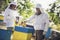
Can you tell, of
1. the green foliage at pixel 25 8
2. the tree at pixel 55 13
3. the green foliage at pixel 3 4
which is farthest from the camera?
the green foliage at pixel 3 4

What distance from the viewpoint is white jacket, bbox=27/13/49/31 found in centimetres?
286

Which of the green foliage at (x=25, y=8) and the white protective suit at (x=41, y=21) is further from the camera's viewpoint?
the green foliage at (x=25, y=8)

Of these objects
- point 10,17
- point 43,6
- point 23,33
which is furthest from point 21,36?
point 43,6

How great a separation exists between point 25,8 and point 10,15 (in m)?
0.26

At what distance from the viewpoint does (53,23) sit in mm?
2834

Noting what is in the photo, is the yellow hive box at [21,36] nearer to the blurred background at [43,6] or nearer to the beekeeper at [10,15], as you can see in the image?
the beekeeper at [10,15]

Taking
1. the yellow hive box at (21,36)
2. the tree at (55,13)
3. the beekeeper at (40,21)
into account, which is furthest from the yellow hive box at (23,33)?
the tree at (55,13)

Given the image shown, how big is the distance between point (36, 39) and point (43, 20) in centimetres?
30

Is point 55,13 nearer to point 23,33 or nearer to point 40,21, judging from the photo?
point 40,21

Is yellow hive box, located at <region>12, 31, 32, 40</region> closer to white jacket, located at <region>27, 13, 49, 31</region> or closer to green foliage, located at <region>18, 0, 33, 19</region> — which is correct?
white jacket, located at <region>27, 13, 49, 31</region>

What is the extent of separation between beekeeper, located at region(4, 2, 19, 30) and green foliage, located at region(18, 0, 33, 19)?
0.26 ft

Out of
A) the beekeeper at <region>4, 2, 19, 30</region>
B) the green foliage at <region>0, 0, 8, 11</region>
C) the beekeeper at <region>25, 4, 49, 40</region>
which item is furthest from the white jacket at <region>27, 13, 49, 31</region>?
the green foliage at <region>0, 0, 8, 11</region>

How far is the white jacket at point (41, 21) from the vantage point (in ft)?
9.38

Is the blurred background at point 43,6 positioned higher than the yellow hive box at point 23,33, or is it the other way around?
the blurred background at point 43,6
